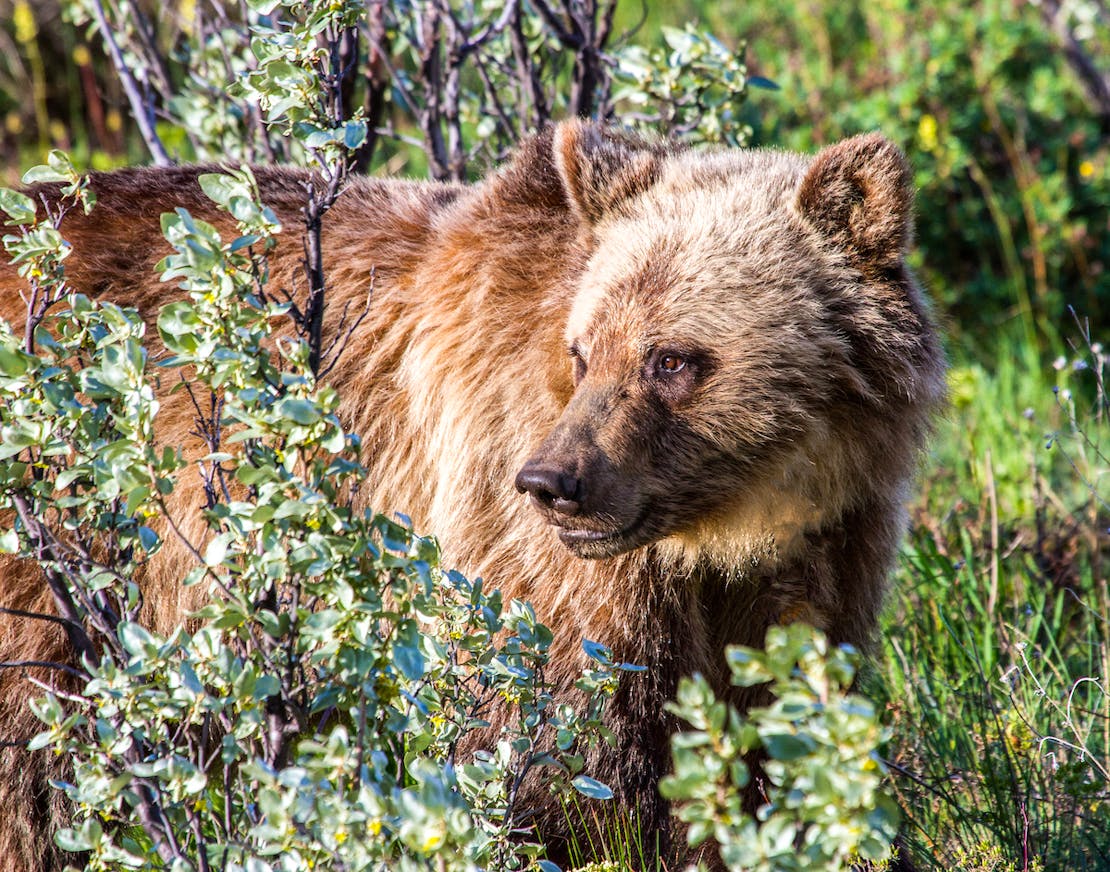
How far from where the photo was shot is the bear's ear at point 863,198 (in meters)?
2.98

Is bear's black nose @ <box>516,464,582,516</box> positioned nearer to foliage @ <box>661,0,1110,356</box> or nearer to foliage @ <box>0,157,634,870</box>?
foliage @ <box>0,157,634,870</box>

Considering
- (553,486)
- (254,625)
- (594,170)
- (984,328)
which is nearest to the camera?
(254,625)

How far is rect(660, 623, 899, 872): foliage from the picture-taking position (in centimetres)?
161

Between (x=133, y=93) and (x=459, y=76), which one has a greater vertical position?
(x=133, y=93)

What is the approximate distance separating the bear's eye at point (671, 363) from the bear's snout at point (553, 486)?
17.4 inches

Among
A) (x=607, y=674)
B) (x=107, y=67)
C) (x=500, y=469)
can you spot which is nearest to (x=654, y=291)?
(x=500, y=469)

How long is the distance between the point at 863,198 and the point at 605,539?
1089mm

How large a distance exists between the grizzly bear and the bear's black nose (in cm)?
4

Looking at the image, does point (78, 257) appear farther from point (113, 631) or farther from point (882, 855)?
point (882, 855)

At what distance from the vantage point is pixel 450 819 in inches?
70.7

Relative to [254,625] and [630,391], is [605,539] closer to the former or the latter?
[630,391]

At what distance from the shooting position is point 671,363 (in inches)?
119

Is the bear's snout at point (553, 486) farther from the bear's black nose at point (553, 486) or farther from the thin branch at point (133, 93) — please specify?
the thin branch at point (133, 93)

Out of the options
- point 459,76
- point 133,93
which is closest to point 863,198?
point 459,76
